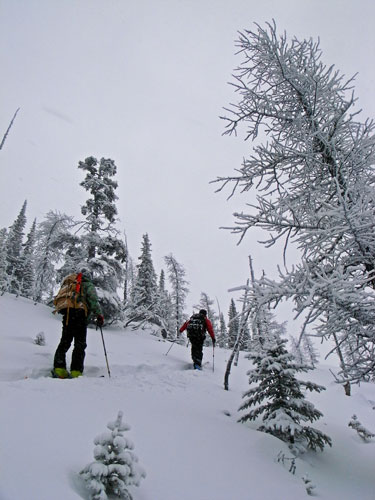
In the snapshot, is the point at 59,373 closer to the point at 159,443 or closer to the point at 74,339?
the point at 74,339

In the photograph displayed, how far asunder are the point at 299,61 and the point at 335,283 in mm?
4425

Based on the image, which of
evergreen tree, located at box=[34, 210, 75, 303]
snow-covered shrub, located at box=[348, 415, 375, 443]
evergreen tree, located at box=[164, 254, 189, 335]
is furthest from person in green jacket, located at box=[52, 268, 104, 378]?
evergreen tree, located at box=[164, 254, 189, 335]

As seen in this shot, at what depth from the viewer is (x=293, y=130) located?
16.3 feet

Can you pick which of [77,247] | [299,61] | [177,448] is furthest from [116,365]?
[77,247]

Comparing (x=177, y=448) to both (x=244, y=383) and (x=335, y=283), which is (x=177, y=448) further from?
(x=244, y=383)

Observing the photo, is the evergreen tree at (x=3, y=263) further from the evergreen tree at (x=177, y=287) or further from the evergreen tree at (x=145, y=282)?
the evergreen tree at (x=177, y=287)

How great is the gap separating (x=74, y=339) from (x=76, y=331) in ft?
0.54

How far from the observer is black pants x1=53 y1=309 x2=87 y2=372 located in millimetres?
5457


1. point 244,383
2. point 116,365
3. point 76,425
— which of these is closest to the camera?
point 76,425

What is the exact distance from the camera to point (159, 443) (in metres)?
3.13

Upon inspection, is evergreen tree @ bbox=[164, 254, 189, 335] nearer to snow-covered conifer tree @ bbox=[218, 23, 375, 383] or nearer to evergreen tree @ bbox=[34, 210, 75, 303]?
evergreen tree @ bbox=[34, 210, 75, 303]

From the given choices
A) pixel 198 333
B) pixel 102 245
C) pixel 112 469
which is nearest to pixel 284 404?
pixel 112 469

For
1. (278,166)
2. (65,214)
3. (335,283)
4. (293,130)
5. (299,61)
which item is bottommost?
(335,283)

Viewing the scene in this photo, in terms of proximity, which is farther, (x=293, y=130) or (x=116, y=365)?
(x=116, y=365)
